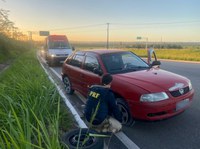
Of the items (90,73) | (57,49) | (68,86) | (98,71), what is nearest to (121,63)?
(98,71)

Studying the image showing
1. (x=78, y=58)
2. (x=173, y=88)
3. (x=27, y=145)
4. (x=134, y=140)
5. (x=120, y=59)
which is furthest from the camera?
(x=78, y=58)

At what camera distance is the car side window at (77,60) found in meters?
6.96

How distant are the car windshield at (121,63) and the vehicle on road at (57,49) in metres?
12.8

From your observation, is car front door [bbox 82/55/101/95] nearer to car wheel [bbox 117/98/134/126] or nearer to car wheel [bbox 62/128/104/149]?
car wheel [bbox 117/98/134/126]

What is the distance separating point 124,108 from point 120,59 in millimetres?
1650

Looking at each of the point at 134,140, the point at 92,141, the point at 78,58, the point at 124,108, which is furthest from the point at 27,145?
the point at 78,58

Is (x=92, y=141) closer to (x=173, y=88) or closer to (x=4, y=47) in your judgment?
(x=173, y=88)

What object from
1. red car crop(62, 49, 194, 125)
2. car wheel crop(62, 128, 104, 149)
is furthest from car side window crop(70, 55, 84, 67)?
car wheel crop(62, 128, 104, 149)

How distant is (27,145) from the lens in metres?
2.55

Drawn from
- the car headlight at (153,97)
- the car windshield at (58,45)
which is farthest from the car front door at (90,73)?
the car windshield at (58,45)

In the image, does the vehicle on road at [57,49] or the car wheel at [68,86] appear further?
the vehicle on road at [57,49]

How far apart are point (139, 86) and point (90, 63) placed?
207 centimetres

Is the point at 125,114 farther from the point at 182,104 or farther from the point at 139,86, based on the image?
the point at 182,104

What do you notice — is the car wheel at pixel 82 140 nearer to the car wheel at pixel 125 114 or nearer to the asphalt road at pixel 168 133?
the asphalt road at pixel 168 133
